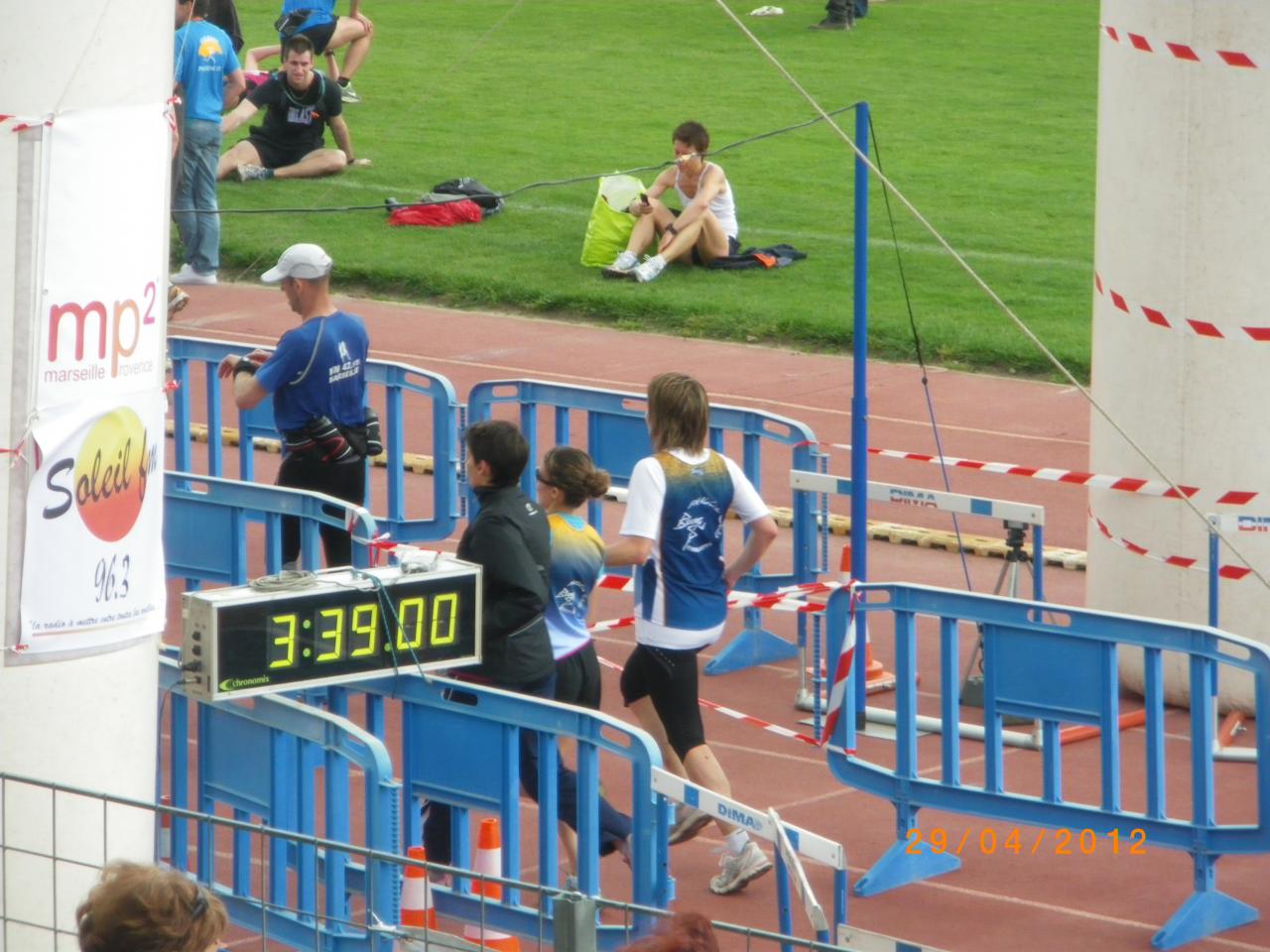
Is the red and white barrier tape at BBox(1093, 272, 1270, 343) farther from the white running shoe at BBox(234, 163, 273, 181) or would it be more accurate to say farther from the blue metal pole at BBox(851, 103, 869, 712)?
the white running shoe at BBox(234, 163, 273, 181)

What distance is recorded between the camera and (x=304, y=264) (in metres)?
10.8

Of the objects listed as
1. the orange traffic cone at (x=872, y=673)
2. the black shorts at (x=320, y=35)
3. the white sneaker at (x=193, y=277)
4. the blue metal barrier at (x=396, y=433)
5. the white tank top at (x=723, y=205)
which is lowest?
the orange traffic cone at (x=872, y=673)

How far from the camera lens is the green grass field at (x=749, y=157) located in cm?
2072

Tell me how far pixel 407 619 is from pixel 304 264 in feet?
12.0

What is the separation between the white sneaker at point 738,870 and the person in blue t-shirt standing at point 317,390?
281cm

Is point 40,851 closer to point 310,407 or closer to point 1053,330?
point 310,407

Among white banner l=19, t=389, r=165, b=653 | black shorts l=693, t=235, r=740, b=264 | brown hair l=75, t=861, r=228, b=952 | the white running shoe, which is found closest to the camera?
brown hair l=75, t=861, r=228, b=952

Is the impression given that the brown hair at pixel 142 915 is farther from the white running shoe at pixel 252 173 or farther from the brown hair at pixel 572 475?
the white running shoe at pixel 252 173

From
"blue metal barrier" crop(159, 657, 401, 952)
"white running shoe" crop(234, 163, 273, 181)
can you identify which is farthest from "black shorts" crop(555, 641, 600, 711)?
"white running shoe" crop(234, 163, 273, 181)

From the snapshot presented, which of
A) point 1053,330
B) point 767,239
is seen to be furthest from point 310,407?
point 767,239

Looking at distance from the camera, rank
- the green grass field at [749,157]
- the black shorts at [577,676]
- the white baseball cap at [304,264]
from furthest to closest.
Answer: the green grass field at [749,157] → the white baseball cap at [304,264] → the black shorts at [577,676]

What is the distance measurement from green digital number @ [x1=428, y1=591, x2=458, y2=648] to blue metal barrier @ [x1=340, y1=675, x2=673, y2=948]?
0.18 m

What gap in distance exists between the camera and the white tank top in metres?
21.1

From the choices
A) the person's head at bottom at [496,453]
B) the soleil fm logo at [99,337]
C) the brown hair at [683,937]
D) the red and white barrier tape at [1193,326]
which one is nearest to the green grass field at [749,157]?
the red and white barrier tape at [1193,326]
